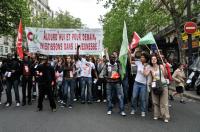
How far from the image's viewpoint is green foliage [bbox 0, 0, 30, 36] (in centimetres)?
3288

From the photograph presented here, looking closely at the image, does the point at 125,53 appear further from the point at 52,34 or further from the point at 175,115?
the point at 52,34

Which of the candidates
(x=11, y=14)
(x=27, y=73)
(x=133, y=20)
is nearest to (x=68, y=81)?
(x=27, y=73)

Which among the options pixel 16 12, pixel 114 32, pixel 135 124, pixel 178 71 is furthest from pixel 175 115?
pixel 114 32

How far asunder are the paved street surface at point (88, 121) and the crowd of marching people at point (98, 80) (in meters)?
0.41

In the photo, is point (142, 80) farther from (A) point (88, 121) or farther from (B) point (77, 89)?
(B) point (77, 89)

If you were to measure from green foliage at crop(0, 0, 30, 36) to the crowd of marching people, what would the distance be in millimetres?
18670

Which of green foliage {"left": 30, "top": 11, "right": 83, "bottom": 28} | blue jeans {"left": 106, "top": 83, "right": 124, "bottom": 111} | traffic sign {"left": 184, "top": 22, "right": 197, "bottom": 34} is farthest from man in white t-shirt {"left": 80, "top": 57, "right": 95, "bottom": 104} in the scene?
green foliage {"left": 30, "top": 11, "right": 83, "bottom": 28}

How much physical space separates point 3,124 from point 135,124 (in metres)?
3.13

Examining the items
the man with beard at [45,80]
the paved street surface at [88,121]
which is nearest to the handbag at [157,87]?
the paved street surface at [88,121]

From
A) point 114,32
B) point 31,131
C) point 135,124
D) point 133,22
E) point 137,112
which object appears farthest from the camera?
point 114,32

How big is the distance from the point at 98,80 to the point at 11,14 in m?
20.3

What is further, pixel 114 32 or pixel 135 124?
pixel 114 32

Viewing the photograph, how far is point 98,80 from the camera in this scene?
15.0 meters

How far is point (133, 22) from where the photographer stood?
1729 inches
